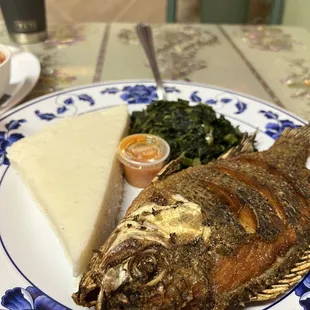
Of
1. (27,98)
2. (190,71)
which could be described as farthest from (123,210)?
(190,71)

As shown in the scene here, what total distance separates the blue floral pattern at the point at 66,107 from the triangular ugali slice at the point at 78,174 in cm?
24

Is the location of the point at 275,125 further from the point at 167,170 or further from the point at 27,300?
the point at 27,300

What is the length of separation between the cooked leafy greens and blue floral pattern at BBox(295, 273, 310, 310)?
1.00m

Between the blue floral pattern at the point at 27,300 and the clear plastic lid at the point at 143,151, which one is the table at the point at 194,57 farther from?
the blue floral pattern at the point at 27,300

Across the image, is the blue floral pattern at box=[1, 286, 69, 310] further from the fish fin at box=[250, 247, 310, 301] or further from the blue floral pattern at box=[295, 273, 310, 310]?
the blue floral pattern at box=[295, 273, 310, 310]

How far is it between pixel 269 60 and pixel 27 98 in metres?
2.23

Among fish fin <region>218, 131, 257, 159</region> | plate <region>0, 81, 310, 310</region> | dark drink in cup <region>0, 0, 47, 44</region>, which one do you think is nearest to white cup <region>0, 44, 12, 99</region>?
plate <region>0, 81, 310, 310</region>

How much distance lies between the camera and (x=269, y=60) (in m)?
4.10

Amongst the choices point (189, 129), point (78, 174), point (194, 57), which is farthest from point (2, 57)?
point (194, 57)

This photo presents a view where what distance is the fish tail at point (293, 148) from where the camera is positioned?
2260 mm

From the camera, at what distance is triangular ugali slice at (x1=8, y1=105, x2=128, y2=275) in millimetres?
2057

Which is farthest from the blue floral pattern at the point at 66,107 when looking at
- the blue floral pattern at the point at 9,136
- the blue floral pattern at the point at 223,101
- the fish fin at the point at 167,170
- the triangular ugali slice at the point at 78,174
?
the fish fin at the point at 167,170

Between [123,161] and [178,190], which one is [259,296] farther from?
[123,161]

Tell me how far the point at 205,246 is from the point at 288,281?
16.7 inches
